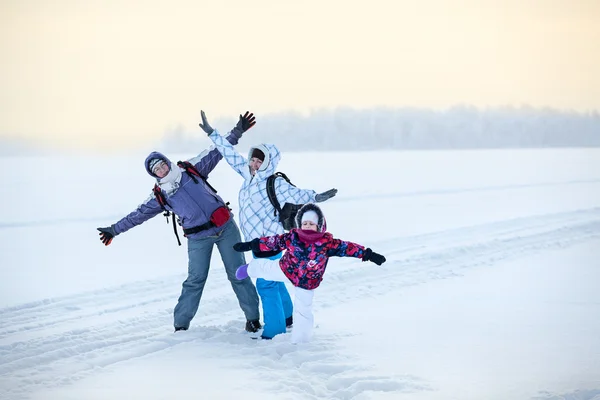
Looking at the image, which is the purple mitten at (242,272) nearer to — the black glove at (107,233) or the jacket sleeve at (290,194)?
the jacket sleeve at (290,194)

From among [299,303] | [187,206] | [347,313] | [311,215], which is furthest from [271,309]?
[347,313]

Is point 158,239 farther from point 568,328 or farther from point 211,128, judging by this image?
point 568,328

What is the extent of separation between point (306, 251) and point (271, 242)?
281 mm

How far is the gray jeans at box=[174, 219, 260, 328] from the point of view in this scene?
18.0 ft

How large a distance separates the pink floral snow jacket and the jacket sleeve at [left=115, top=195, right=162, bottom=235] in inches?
39.2

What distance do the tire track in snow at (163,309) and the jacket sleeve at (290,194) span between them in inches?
46.9

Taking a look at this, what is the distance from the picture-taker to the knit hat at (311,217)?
193 inches

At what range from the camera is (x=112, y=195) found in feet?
48.8

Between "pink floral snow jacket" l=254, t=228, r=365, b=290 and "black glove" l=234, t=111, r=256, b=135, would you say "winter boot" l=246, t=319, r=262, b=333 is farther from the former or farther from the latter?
"black glove" l=234, t=111, r=256, b=135

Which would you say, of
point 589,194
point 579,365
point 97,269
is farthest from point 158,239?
point 589,194

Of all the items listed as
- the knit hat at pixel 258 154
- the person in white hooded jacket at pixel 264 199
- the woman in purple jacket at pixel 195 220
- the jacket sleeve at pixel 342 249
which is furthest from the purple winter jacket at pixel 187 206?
the jacket sleeve at pixel 342 249

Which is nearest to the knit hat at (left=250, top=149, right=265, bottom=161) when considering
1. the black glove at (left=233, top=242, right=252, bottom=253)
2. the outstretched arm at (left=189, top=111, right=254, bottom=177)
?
the outstretched arm at (left=189, top=111, right=254, bottom=177)

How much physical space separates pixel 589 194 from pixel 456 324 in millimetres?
10925

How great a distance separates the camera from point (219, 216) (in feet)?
17.8
